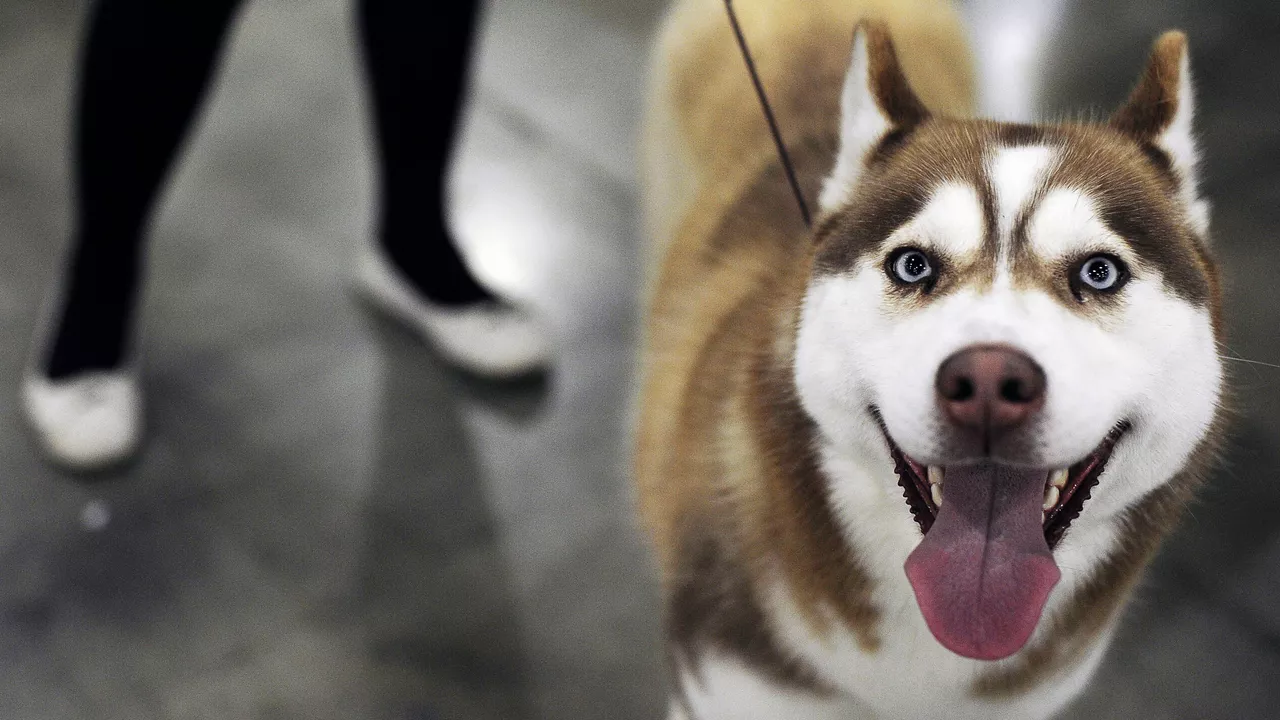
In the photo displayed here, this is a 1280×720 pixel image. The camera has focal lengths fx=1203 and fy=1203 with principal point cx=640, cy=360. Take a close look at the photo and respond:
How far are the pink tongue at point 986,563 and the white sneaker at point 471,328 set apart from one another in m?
1.24

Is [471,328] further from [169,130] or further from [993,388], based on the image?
[993,388]

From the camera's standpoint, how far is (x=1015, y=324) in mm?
723

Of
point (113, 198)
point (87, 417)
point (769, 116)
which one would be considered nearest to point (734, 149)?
point (769, 116)

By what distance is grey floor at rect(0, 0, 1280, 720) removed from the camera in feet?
4.64

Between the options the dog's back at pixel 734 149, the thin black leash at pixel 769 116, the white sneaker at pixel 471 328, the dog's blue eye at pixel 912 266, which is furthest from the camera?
the white sneaker at pixel 471 328

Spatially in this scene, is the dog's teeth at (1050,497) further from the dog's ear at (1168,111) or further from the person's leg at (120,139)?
the person's leg at (120,139)

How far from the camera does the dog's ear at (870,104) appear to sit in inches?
32.0

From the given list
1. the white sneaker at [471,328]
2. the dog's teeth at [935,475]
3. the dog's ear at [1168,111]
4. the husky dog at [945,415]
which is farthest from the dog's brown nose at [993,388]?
the white sneaker at [471,328]

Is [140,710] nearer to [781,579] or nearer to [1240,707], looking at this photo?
[781,579]

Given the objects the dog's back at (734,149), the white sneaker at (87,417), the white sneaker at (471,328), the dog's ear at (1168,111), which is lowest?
the white sneaker at (87,417)

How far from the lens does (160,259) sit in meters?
2.20

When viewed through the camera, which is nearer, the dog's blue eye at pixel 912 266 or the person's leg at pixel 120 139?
the dog's blue eye at pixel 912 266

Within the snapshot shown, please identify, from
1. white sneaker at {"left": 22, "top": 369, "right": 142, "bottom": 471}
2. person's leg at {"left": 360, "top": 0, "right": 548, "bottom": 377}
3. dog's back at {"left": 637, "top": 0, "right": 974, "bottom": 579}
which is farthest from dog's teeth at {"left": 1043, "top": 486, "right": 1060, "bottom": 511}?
white sneaker at {"left": 22, "top": 369, "right": 142, "bottom": 471}

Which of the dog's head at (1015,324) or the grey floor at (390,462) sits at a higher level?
the dog's head at (1015,324)
